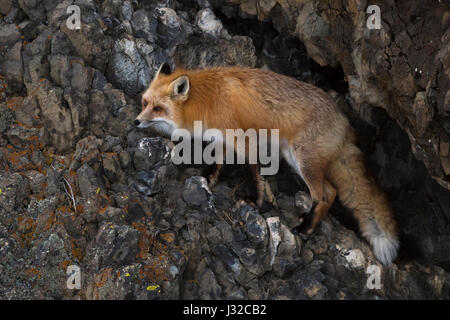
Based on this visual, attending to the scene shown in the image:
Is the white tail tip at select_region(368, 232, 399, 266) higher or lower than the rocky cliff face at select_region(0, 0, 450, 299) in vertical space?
lower

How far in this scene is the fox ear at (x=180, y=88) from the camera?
4039 millimetres

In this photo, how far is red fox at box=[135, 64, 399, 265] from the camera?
13.8ft

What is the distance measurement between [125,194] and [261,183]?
1371 mm

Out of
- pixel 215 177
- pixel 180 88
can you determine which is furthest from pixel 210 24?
pixel 215 177

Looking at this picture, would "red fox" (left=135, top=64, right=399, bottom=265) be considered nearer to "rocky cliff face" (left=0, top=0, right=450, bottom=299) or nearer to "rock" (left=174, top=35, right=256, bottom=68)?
"rocky cliff face" (left=0, top=0, right=450, bottom=299)

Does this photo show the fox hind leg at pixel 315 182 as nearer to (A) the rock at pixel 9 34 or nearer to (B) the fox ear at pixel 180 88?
(B) the fox ear at pixel 180 88

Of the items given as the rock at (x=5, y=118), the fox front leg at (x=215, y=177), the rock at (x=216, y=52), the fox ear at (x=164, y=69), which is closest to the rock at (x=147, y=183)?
the fox front leg at (x=215, y=177)

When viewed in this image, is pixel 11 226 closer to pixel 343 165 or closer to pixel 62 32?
pixel 62 32

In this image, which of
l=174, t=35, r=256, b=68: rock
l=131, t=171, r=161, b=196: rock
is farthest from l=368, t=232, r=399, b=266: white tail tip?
l=174, t=35, r=256, b=68: rock

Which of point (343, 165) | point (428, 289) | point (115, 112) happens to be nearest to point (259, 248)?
point (343, 165)

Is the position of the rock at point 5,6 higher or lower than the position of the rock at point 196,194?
higher

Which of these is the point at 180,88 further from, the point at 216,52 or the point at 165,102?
the point at 216,52

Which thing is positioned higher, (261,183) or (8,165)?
(8,165)

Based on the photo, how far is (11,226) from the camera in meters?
3.60
